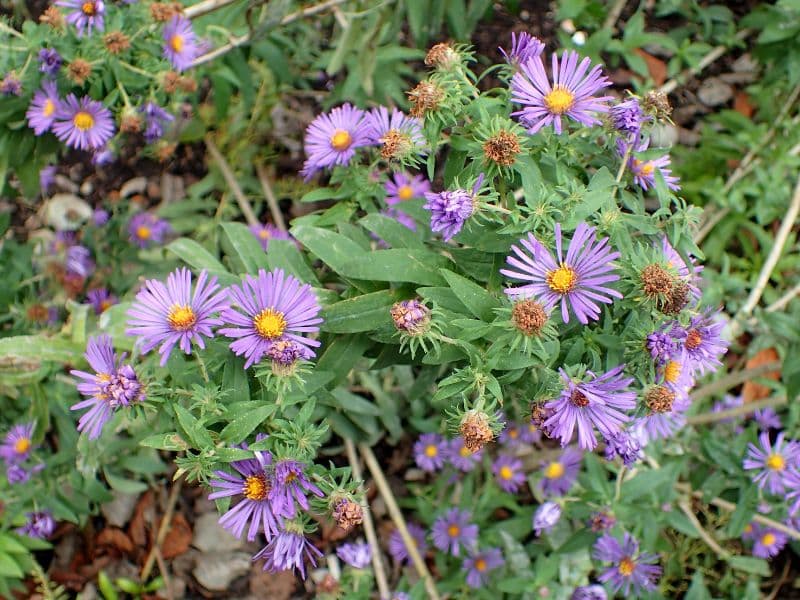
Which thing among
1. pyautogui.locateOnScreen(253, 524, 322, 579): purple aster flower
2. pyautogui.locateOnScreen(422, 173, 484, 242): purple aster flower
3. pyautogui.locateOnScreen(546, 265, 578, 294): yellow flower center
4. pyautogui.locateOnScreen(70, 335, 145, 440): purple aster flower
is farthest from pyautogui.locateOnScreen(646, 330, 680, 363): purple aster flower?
pyautogui.locateOnScreen(70, 335, 145, 440): purple aster flower

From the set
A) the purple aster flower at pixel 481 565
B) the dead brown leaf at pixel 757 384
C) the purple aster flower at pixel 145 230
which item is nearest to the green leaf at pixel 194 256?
the purple aster flower at pixel 145 230

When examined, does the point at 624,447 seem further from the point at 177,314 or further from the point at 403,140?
the point at 177,314

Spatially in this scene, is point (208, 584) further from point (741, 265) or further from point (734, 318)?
point (741, 265)

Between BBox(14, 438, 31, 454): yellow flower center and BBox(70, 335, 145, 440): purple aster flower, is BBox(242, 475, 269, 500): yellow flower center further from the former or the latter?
BBox(14, 438, 31, 454): yellow flower center

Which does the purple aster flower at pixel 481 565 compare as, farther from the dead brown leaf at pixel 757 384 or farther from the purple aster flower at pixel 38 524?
the purple aster flower at pixel 38 524

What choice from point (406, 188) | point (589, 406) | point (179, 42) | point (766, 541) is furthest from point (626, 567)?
point (179, 42)
